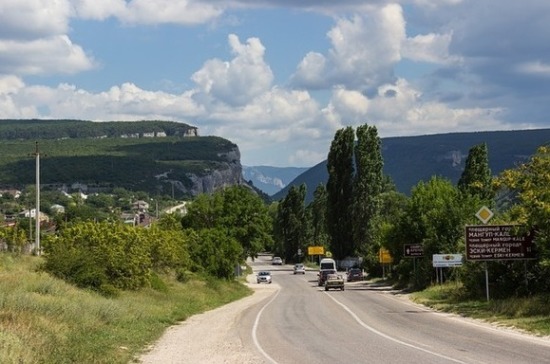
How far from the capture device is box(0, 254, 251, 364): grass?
1867 cm

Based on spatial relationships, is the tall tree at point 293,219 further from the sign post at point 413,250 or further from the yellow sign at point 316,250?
the sign post at point 413,250

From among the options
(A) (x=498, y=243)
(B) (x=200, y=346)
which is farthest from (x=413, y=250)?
(B) (x=200, y=346)

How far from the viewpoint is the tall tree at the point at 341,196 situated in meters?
98.4

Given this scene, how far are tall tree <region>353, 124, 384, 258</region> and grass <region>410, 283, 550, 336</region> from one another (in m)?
52.7

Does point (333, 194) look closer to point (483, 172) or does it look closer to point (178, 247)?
point (483, 172)

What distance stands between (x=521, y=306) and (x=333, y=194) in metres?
67.9

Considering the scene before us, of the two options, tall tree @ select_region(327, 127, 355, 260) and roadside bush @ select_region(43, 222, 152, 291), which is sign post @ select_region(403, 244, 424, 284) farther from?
tall tree @ select_region(327, 127, 355, 260)

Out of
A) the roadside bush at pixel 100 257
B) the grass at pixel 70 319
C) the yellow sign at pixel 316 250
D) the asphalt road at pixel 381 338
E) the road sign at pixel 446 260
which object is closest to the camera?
the grass at pixel 70 319

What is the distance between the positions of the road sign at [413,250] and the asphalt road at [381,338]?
19.6 metres

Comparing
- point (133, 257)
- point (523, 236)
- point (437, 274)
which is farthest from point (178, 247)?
point (523, 236)

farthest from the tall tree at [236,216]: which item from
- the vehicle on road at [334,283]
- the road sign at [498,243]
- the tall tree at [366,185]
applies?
the road sign at [498,243]

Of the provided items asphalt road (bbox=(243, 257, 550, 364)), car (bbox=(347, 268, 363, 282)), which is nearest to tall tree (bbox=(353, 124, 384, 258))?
car (bbox=(347, 268, 363, 282))

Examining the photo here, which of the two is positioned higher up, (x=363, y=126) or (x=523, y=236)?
(x=363, y=126)

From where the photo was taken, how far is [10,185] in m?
192
